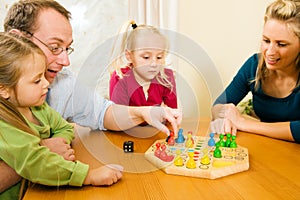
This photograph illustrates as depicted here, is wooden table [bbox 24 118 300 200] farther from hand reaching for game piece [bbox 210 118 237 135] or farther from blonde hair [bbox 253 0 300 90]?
blonde hair [bbox 253 0 300 90]

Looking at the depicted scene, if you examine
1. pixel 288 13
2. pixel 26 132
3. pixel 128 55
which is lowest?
pixel 26 132

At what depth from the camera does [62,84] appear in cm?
118

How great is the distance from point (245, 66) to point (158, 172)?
0.81 meters

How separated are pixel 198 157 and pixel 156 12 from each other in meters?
1.14

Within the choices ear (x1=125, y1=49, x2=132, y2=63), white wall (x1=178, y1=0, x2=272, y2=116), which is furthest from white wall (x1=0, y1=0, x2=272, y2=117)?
ear (x1=125, y1=49, x2=132, y2=63)

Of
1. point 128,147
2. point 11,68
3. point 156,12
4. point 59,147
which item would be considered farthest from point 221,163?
point 156,12

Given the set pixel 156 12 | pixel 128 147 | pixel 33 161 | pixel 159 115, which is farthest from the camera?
pixel 156 12

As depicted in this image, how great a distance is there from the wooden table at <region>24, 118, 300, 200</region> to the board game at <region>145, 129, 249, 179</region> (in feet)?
0.05

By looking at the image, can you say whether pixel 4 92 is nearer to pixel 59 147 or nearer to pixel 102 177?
pixel 59 147

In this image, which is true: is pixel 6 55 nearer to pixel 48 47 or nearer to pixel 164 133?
pixel 48 47

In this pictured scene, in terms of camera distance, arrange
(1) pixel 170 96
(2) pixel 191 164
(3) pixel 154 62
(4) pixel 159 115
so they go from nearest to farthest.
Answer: (2) pixel 191 164
(4) pixel 159 115
(3) pixel 154 62
(1) pixel 170 96

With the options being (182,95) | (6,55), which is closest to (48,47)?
(6,55)

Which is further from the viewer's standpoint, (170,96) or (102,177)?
(170,96)

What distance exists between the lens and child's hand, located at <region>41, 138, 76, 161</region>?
35.0 inches
